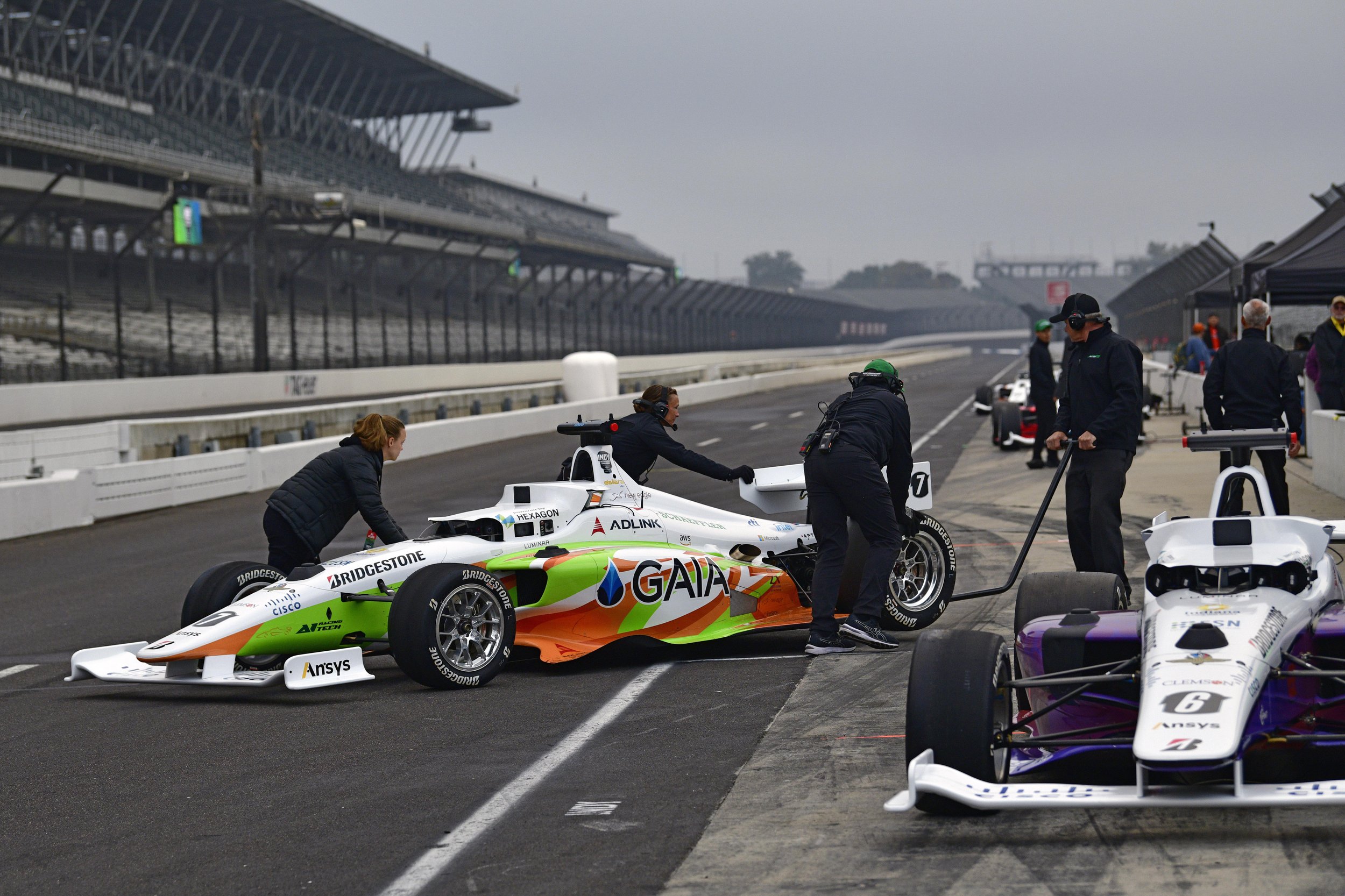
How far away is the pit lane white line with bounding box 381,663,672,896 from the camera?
4.69 metres

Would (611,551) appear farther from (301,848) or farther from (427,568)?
(301,848)

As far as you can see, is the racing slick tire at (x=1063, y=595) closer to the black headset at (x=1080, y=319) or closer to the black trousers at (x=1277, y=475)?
the black headset at (x=1080, y=319)

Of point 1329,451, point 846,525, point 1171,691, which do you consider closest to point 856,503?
point 846,525

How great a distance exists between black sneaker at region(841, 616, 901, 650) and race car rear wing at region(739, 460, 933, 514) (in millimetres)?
1278

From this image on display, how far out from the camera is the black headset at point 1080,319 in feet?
29.5

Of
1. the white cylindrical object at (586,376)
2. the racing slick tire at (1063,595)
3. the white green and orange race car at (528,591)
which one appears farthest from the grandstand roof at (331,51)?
the racing slick tire at (1063,595)

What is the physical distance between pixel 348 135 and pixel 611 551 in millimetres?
75238

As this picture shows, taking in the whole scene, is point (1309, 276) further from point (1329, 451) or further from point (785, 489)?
point (785, 489)

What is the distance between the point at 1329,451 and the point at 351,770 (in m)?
12.3

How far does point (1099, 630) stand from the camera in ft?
18.1

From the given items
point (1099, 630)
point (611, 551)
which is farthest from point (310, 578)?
point (1099, 630)

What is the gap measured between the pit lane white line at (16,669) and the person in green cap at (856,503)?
460 centimetres

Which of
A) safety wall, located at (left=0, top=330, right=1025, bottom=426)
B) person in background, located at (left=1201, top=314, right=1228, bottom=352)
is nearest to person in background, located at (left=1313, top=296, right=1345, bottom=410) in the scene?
person in background, located at (left=1201, top=314, right=1228, bottom=352)

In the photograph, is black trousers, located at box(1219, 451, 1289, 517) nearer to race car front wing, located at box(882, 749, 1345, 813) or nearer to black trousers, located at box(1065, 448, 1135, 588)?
black trousers, located at box(1065, 448, 1135, 588)
